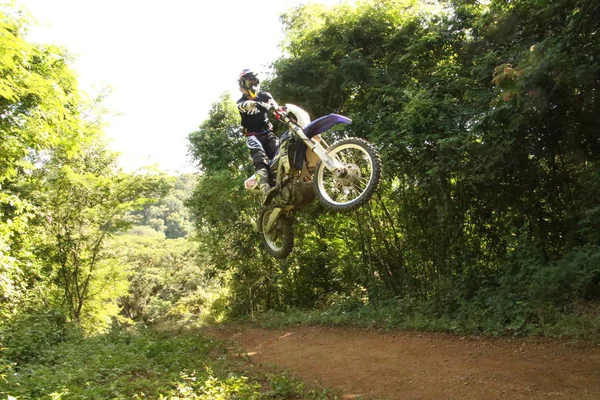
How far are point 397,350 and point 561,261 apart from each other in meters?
3.05

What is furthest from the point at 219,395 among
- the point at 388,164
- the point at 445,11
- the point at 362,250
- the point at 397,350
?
the point at 445,11

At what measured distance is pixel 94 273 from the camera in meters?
14.7

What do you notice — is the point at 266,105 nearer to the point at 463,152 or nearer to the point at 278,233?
the point at 278,233

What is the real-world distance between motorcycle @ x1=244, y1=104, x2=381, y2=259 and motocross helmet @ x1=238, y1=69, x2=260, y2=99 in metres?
0.38

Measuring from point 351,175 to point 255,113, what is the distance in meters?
1.44

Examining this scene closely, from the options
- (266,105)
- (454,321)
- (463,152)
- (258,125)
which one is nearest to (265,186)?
(258,125)

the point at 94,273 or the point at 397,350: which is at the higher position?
the point at 94,273

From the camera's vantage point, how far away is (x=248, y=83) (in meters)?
4.57

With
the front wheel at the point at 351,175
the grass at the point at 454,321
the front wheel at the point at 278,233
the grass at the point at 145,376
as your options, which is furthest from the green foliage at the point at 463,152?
the grass at the point at 145,376

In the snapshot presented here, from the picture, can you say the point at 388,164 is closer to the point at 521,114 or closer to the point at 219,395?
the point at 521,114


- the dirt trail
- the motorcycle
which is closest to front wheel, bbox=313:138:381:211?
the motorcycle

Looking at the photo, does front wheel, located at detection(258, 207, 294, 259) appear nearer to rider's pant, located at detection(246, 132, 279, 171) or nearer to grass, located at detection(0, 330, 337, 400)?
rider's pant, located at detection(246, 132, 279, 171)

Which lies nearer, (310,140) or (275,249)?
(310,140)

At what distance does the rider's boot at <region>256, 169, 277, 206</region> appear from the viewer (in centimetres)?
468
